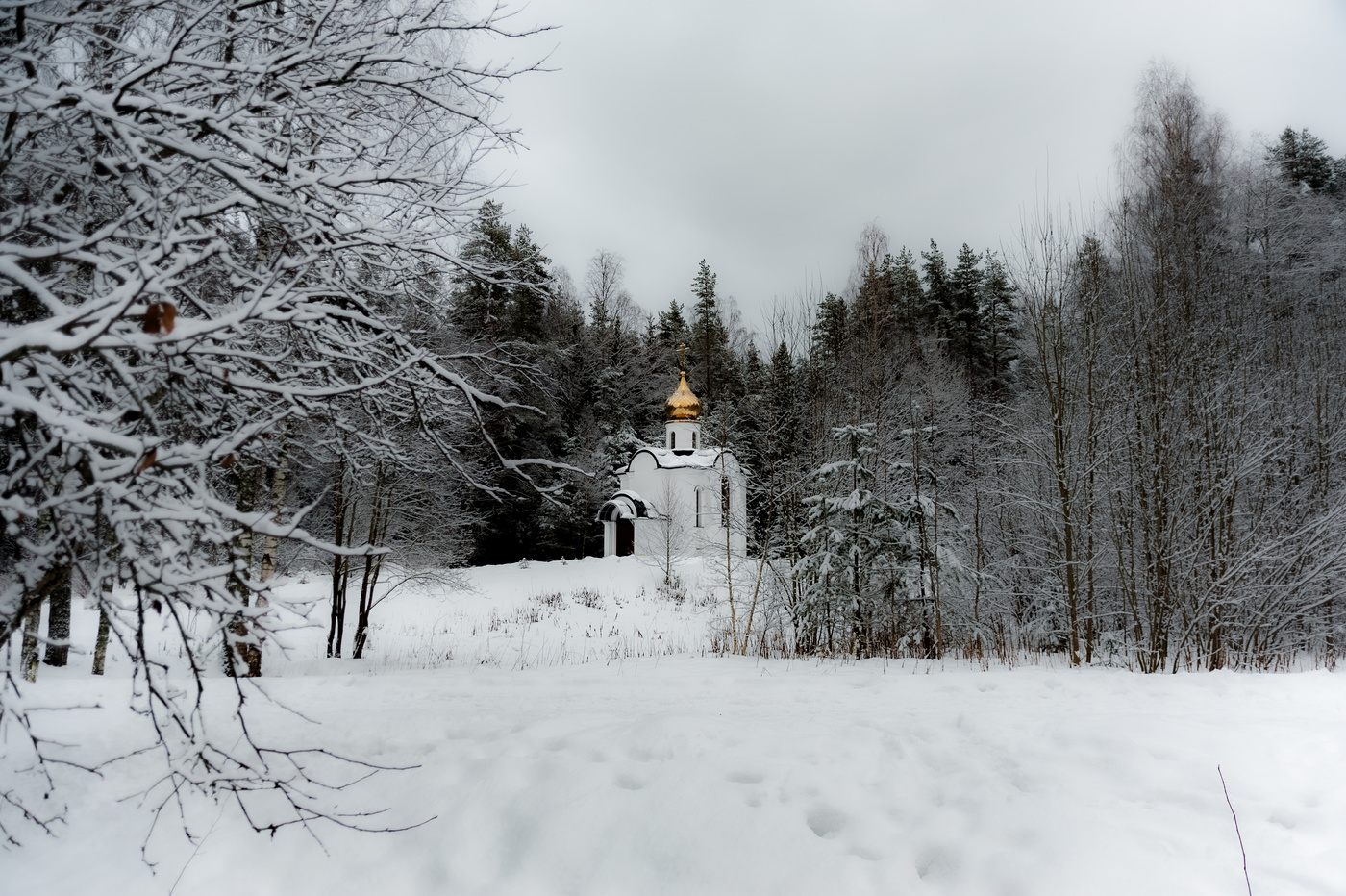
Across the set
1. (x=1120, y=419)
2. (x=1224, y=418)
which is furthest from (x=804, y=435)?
(x=1224, y=418)

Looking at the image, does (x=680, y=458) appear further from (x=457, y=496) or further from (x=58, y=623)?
(x=58, y=623)

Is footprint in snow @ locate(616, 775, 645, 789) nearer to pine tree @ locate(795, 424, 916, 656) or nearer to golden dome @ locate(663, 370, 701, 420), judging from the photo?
pine tree @ locate(795, 424, 916, 656)

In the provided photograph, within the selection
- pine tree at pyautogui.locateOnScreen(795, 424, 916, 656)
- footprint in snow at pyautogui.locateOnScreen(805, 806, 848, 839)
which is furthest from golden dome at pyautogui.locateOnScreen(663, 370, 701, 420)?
footprint in snow at pyautogui.locateOnScreen(805, 806, 848, 839)

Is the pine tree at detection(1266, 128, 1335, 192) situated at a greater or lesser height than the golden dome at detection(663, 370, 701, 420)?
greater

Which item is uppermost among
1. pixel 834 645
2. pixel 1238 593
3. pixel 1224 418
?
pixel 1224 418

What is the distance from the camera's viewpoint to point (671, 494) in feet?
72.4

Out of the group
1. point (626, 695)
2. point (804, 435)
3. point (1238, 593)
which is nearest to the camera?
point (626, 695)

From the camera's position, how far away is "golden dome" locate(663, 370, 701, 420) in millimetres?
24250

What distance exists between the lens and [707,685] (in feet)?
19.0

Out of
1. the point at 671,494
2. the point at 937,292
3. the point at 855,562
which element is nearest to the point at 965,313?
the point at 937,292

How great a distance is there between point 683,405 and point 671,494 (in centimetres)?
392

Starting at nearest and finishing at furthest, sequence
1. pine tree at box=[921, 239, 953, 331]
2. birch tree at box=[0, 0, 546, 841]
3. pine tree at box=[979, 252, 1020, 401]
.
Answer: birch tree at box=[0, 0, 546, 841] → pine tree at box=[979, 252, 1020, 401] → pine tree at box=[921, 239, 953, 331]

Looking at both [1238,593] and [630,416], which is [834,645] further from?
[630,416]

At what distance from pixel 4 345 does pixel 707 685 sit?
16.6 ft
